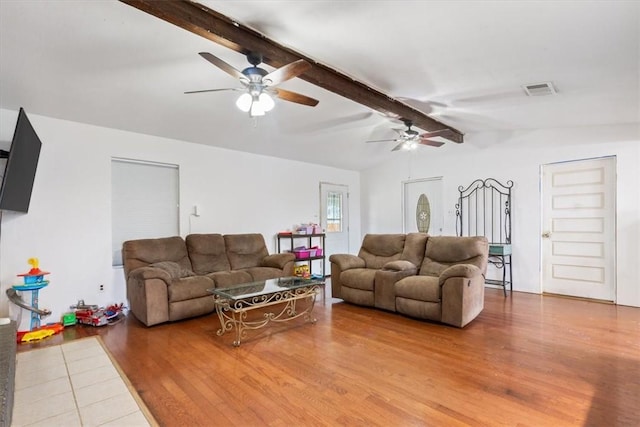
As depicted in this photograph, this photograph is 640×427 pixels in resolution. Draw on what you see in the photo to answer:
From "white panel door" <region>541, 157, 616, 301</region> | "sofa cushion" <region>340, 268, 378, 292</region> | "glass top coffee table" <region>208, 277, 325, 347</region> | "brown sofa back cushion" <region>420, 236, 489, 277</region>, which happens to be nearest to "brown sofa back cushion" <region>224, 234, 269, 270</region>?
"glass top coffee table" <region>208, 277, 325, 347</region>

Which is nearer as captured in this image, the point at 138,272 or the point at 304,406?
the point at 304,406

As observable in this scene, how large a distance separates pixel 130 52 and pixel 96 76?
62 centimetres

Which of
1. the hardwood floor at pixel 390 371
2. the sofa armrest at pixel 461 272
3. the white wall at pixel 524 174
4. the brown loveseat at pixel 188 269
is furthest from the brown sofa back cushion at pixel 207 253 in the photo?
the white wall at pixel 524 174

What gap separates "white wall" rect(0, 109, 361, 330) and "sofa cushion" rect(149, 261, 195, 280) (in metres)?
0.69

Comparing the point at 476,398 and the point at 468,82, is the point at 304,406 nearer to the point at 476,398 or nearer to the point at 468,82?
the point at 476,398

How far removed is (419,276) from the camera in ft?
13.5

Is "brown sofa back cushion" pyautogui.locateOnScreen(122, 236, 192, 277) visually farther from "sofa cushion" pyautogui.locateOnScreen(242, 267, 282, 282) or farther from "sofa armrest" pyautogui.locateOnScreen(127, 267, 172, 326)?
"sofa cushion" pyautogui.locateOnScreen(242, 267, 282, 282)

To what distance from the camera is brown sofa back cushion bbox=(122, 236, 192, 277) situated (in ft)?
13.2

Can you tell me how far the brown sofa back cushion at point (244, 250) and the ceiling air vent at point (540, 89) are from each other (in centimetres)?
401

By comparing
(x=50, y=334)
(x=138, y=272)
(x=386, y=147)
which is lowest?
(x=50, y=334)

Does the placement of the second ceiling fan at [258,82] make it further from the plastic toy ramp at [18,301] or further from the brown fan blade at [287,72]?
the plastic toy ramp at [18,301]

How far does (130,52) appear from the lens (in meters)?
2.63

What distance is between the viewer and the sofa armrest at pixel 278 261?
15.9 feet

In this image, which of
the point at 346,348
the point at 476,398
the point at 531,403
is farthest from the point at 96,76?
the point at 531,403
